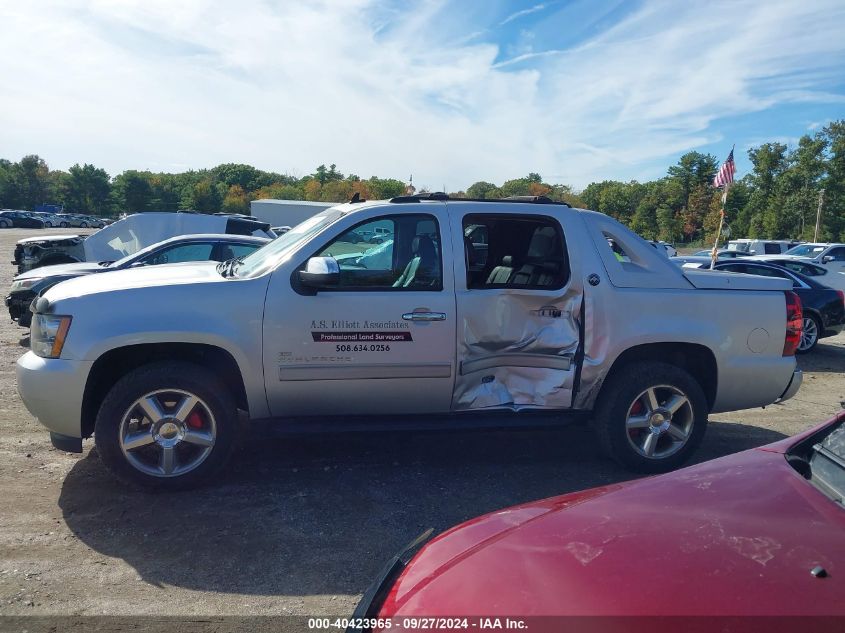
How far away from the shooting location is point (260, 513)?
4.24 metres

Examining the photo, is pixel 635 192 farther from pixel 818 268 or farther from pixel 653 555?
pixel 653 555

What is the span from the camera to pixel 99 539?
3883 millimetres

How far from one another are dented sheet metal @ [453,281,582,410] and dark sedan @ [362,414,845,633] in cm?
241

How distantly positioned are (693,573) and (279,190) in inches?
3316

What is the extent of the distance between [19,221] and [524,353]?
6388 cm

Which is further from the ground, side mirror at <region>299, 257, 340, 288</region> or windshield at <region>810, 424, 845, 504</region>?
side mirror at <region>299, 257, 340, 288</region>

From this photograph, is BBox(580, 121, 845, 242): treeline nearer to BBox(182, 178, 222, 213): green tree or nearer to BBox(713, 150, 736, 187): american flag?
BBox(713, 150, 736, 187): american flag

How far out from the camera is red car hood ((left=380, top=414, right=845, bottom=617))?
171 cm

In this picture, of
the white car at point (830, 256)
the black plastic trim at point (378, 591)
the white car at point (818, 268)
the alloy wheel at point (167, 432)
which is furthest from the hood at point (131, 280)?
the white car at point (830, 256)

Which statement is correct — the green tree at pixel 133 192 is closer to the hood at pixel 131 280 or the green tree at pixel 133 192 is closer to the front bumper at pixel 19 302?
the front bumper at pixel 19 302

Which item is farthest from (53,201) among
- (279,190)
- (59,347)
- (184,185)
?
(59,347)

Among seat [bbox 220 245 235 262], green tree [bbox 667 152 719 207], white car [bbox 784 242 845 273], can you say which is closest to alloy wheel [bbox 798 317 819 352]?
white car [bbox 784 242 845 273]

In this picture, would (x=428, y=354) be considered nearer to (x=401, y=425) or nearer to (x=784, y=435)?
(x=401, y=425)

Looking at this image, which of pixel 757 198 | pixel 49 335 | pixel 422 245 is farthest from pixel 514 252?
pixel 757 198
